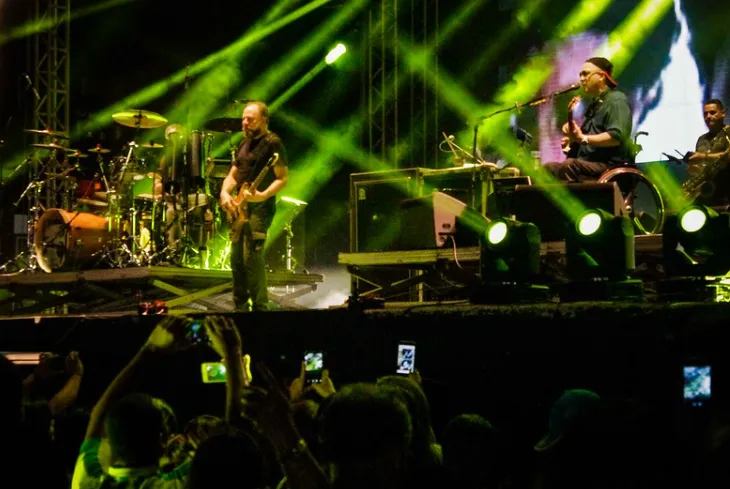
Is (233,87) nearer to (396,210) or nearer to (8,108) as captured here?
(8,108)

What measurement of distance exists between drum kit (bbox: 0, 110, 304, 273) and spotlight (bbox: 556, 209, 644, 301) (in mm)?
5230

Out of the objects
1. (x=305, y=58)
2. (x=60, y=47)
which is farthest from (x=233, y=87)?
(x=60, y=47)

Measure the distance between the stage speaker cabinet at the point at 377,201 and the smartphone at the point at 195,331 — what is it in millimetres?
4096

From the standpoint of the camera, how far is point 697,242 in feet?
13.4

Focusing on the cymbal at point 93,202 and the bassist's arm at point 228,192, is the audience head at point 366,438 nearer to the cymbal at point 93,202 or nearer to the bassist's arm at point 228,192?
the bassist's arm at point 228,192

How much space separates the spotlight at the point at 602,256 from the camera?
424cm

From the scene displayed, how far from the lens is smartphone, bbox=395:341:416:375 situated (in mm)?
4281

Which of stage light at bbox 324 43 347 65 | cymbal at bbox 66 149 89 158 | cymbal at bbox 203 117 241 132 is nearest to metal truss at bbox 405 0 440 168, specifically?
stage light at bbox 324 43 347 65

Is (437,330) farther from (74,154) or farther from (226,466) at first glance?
(74,154)

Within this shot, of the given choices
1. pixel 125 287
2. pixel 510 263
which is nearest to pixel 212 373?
pixel 510 263

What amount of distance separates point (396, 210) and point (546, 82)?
313 centimetres

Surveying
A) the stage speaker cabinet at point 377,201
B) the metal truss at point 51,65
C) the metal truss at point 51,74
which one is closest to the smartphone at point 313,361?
the stage speaker cabinet at point 377,201

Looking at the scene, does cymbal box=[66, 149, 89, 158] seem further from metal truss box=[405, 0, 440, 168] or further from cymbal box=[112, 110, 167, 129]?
metal truss box=[405, 0, 440, 168]

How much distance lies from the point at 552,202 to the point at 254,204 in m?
2.10
